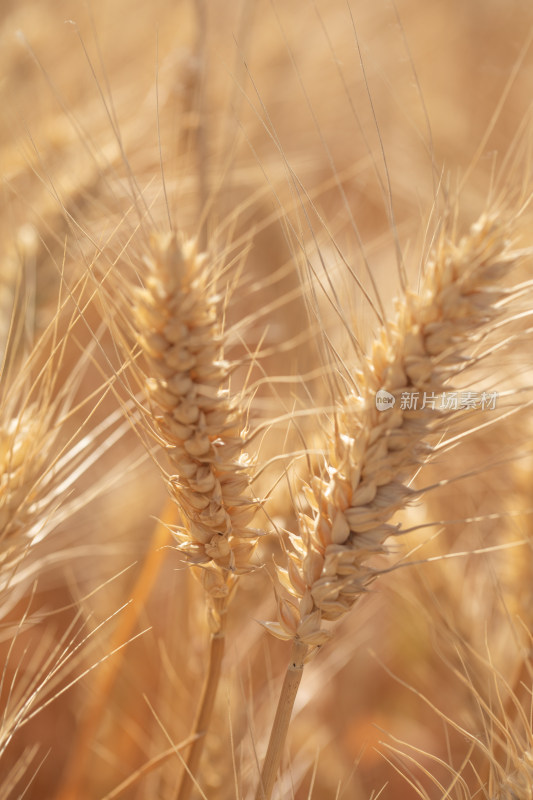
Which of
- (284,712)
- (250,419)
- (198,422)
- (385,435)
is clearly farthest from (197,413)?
(250,419)

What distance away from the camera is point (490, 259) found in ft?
1.73

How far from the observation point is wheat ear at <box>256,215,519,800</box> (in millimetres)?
522

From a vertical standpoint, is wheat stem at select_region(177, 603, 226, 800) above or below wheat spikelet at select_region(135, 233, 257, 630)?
below

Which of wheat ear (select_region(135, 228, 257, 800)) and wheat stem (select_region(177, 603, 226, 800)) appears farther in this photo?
wheat stem (select_region(177, 603, 226, 800))

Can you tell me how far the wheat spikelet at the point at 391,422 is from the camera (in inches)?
20.5

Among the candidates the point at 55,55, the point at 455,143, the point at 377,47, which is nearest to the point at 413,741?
the point at 455,143

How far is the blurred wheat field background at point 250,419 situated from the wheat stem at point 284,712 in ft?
0.08

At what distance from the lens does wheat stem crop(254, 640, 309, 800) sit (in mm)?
559

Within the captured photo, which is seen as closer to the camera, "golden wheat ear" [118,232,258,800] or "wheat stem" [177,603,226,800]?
"golden wheat ear" [118,232,258,800]

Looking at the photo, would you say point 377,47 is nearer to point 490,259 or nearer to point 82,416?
point 82,416

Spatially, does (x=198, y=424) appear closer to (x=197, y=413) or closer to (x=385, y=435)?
(x=197, y=413)

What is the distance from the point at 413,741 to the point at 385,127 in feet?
5.27

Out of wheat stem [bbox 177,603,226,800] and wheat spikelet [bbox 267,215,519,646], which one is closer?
wheat spikelet [bbox 267,215,519,646]

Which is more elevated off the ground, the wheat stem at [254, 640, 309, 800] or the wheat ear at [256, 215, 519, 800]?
the wheat ear at [256, 215, 519, 800]
